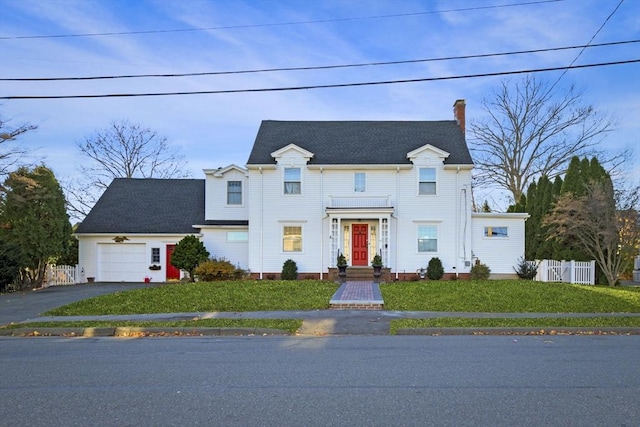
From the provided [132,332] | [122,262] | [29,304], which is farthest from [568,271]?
[29,304]

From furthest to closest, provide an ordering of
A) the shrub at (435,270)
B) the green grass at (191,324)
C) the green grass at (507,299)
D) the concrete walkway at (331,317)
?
the shrub at (435,270) < the green grass at (507,299) < the green grass at (191,324) < the concrete walkway at (331,317)

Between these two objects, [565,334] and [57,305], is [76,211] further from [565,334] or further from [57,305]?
[565,334]

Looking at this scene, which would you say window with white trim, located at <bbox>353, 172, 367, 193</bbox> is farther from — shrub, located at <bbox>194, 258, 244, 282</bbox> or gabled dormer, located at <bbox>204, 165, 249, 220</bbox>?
shrub, located at <bbox>194, 258, 244, 282</bbox>

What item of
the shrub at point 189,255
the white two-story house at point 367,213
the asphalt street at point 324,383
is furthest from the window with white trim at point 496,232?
the asphalt street at point 324,383

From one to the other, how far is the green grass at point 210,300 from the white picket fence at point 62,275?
964 centimetres

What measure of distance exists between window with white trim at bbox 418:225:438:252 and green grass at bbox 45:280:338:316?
21.2 ft

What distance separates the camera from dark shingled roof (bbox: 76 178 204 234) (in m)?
27.2

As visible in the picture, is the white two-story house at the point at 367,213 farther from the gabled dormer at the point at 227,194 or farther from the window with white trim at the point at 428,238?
the gabled dormer at the point at 227,194

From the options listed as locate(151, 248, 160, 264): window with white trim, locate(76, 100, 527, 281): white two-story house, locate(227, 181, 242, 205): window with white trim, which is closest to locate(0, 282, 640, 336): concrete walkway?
locate(76, 100, 527, 281): white two-story house

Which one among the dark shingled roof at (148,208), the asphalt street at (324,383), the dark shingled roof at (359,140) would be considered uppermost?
the dark shingled roof at (359,140)

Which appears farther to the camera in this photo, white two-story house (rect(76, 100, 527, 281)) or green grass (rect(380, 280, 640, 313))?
white two-story house (rect(76, 100, 527, 281))

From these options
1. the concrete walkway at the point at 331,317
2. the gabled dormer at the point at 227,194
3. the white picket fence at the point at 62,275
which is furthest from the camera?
the gabled dormer at the point at 227,194

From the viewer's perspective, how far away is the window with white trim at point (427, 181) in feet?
80.7

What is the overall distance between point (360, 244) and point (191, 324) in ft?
45.6
